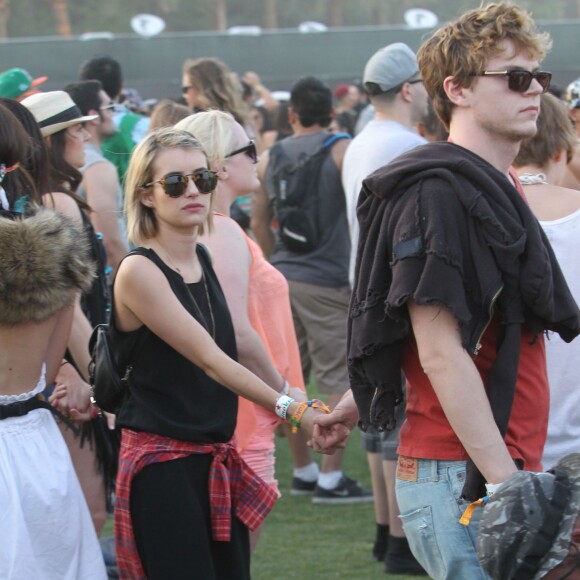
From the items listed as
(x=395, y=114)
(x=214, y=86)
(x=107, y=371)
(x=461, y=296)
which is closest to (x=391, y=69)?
(x=395, y=114)

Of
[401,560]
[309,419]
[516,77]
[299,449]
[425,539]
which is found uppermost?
[516,77]

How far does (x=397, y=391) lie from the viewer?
2.86 m

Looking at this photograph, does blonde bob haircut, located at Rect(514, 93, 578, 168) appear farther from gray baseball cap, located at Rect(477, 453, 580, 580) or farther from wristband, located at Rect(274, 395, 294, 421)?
gray baseball cap, located at Rect(477, 453, 580, 580)

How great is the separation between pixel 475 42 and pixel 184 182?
1297mm

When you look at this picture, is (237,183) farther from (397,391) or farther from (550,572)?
(550,572)

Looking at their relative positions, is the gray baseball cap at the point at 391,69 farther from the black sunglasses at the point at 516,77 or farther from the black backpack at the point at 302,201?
the black sunglasses at the point at 516,77

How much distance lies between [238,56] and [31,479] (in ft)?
58.3

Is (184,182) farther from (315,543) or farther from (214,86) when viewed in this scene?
(214,86)

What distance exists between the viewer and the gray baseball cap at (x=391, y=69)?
6059 millimetres

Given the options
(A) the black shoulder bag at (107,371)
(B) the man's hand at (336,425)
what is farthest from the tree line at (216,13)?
(B) the man's hand at (336,425)

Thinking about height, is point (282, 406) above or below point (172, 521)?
above

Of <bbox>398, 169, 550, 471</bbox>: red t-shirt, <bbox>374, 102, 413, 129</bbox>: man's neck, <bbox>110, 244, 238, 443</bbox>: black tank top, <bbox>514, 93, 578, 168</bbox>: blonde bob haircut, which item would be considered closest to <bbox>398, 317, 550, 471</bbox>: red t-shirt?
<bbox>398, 169, 550, 471</bbox>: red t-shirt

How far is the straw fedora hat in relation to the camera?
5.06 m

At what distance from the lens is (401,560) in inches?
216
